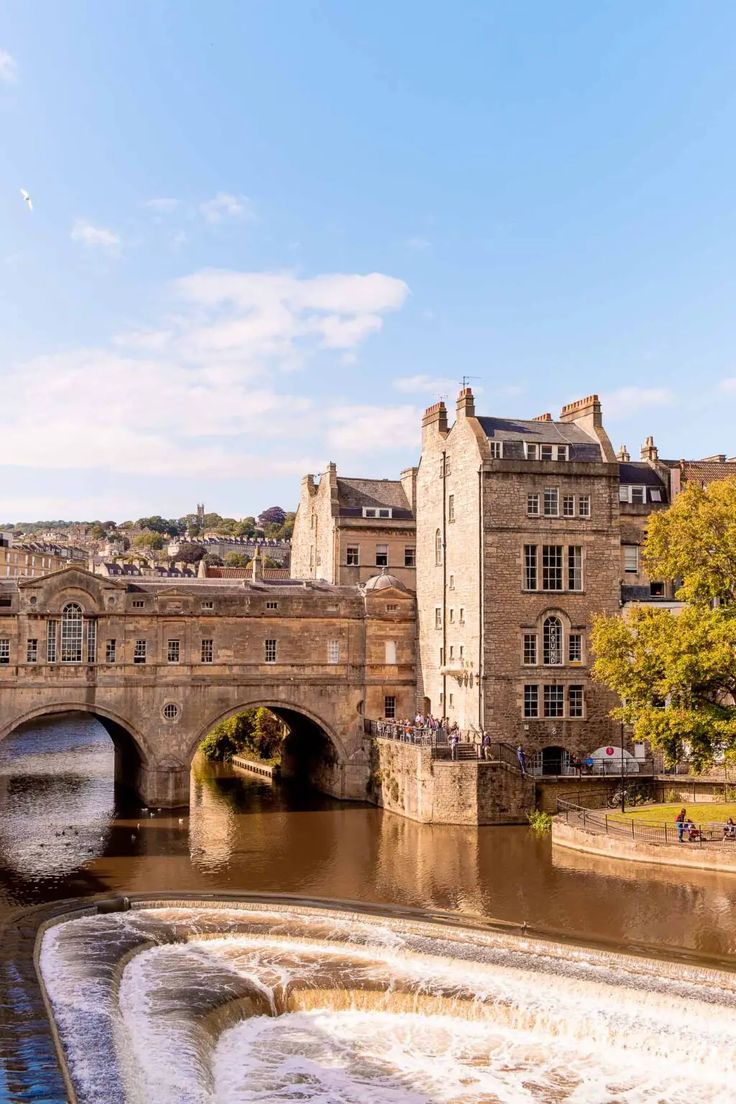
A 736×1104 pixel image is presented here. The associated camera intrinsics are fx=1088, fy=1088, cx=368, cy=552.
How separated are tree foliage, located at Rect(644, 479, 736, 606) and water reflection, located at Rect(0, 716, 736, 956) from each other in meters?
10.1

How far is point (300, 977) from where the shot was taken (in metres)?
25.8

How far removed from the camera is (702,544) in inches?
1527

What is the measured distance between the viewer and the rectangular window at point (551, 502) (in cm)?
4772

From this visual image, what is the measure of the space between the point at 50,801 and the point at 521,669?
22201 mm

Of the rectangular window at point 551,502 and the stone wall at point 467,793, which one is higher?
the rectangular window at point 551,502

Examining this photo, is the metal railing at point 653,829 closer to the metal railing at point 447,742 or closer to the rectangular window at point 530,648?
the metal railing at point 447,742

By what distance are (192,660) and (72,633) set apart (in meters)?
5.23

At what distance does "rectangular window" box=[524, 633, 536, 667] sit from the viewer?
4706 centimetres

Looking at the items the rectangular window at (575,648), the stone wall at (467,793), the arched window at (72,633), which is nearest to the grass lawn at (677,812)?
the stone wall at (467,793)

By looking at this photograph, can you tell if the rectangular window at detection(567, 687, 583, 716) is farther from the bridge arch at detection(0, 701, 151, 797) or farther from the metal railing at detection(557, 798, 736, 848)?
the bridge arch at detection(0, 701, 151, 797)

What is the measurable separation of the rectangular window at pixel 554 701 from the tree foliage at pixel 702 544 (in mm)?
9491

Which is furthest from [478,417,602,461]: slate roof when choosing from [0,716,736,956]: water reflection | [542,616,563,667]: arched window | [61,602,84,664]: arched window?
[61,602,84,664]: arched window

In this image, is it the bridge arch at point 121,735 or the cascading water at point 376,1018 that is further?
the bridge arch at point 121,735

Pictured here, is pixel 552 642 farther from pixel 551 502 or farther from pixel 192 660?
pixel 192 660
